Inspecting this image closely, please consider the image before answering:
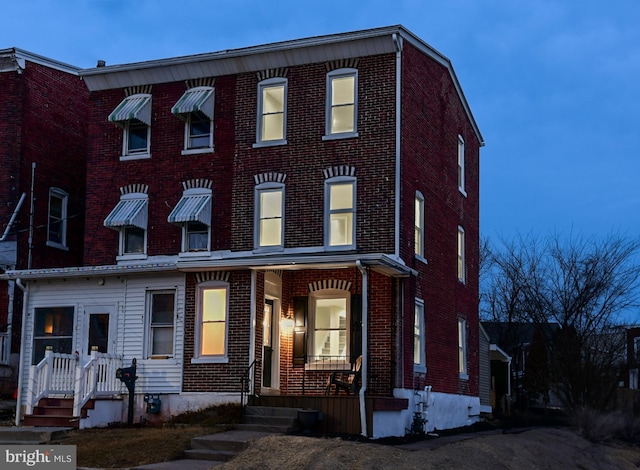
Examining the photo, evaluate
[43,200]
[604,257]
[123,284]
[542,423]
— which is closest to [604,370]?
[542,423]

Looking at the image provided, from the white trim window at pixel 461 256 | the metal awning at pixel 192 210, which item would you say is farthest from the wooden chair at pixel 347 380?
the white trim window at pixel 461 256

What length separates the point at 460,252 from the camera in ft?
94.6

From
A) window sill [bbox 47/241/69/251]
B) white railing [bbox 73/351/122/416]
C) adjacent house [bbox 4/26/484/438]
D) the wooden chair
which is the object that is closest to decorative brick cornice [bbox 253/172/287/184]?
Answer: adjacent house [bbox 4/26/484/438]

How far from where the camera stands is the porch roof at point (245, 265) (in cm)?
2073

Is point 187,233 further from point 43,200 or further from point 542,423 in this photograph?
point 542,423

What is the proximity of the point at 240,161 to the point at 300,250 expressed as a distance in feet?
9.94

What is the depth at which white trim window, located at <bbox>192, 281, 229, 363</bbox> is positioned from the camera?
2233 cm

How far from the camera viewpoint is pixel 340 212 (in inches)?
904

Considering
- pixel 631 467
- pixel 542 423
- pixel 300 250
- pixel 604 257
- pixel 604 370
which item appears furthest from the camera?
pixel 604 257

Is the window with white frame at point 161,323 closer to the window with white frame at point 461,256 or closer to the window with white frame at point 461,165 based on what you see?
the window with white frame at point 461,256

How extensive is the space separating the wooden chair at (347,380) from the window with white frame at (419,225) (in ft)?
12.0

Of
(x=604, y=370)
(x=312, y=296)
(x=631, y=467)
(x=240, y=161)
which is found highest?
(x=240, y=161)

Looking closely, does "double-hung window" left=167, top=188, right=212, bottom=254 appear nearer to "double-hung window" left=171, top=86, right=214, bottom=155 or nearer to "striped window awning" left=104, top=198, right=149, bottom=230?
"striped window awning" left=104, top=198, right=149, bottom=230

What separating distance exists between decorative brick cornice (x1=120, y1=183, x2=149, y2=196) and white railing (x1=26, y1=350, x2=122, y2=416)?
515 cm
